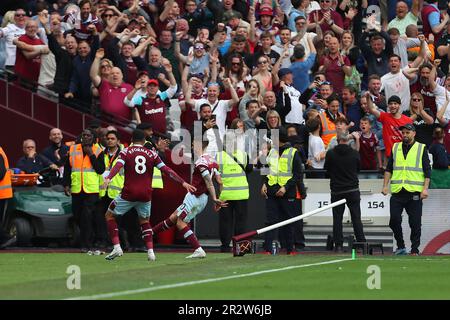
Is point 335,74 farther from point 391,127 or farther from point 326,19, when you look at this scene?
point 391,127

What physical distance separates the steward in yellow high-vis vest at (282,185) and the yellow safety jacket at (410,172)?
175cm

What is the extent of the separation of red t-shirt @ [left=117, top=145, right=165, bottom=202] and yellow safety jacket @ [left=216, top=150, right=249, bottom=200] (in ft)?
11.4

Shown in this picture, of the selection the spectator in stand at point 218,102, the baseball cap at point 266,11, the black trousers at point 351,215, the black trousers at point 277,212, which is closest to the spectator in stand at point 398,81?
the spectator in stand at point 218,102

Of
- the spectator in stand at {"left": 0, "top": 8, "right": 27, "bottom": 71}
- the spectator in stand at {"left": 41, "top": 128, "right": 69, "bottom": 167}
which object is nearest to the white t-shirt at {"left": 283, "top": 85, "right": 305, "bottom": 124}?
the spectator in stand at {"left": 41, "top": 128, "right": 69, "bottom": 167}

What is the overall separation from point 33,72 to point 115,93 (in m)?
2.23

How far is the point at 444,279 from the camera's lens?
58.5 feet

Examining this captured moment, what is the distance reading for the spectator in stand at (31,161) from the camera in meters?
27.9

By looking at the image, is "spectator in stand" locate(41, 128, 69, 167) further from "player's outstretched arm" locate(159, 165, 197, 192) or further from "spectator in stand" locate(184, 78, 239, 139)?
"player's outstretched arm" locate(159, 165, 197, 192)

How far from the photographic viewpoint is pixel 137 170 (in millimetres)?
22203

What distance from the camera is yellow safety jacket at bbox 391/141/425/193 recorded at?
24.3 m

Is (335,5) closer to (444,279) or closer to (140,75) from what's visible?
(140,75)

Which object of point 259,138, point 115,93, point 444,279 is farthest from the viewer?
point 115,93

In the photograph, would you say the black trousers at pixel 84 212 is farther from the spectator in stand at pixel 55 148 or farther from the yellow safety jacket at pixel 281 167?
the yellow safety jacket at pixel 281 167

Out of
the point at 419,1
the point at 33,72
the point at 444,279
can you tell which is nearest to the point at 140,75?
the point at 33,72
